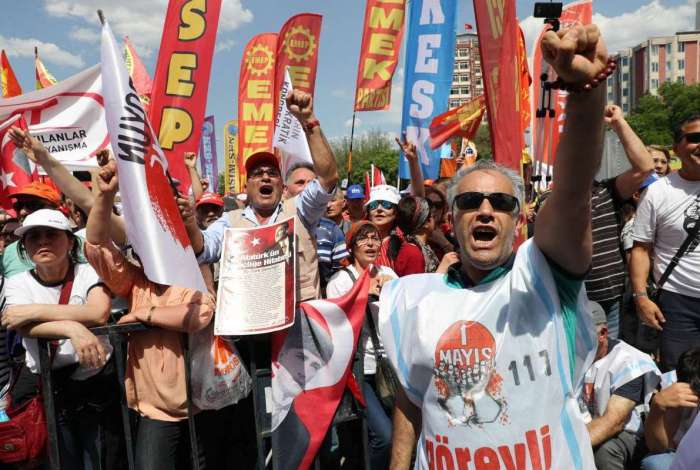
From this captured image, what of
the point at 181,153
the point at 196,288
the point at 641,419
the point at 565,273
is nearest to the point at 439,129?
the point at 181,153

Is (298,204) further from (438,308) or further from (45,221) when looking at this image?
(438,308)

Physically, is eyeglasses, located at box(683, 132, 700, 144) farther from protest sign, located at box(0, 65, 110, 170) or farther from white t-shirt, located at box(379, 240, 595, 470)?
protest sign, located at box(0, 65, 110, 170)

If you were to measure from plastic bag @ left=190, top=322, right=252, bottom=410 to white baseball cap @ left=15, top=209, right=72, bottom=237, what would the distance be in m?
0.90

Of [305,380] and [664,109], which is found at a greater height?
[664,109]

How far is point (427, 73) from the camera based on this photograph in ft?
23.6

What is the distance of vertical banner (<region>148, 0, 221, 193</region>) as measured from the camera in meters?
5.03

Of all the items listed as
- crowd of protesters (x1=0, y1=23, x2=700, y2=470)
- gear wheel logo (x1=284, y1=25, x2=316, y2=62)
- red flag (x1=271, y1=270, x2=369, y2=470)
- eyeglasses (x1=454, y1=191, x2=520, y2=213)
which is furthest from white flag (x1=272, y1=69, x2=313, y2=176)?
gear wheel logo (x1=284, y1=25, x2=316, y2=62)

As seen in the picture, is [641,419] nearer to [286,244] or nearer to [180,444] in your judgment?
[286,244]

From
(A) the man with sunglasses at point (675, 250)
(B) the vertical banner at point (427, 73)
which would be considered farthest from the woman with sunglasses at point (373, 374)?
(B) the vertical banner at point (427, 73)

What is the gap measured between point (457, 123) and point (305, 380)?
5904 mm

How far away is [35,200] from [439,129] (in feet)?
15.5

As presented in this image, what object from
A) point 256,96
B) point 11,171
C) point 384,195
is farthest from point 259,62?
point 384,195

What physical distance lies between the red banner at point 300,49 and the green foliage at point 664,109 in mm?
63692

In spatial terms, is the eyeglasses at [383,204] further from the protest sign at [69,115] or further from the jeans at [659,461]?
the jeans at [659,461]
